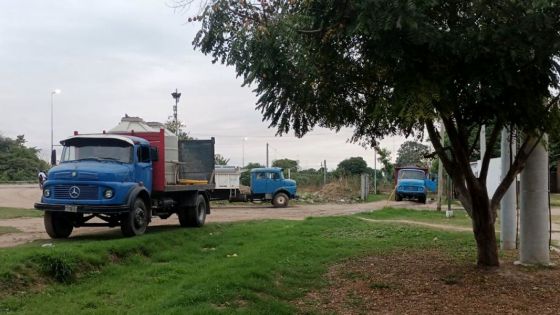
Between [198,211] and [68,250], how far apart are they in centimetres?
769

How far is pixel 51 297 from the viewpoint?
27.3 feet

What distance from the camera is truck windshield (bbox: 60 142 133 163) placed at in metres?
14.7

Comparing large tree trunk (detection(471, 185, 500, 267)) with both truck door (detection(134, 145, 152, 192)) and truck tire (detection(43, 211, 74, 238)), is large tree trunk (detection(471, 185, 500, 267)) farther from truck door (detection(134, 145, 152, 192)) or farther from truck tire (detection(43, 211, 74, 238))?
truck tire (detection(43, 211, 74, 238))

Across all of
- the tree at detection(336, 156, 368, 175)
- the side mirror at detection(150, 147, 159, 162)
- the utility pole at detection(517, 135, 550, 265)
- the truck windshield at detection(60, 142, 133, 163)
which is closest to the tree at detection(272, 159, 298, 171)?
the tree at detection(336, 156, 368, 175)

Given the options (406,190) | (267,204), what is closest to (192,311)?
(267,204)

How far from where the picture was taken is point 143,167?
15.2 meters

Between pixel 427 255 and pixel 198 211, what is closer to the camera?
pixel 427 255

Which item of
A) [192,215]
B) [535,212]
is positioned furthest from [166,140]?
[535,212]

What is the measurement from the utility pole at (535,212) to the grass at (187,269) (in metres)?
1.38

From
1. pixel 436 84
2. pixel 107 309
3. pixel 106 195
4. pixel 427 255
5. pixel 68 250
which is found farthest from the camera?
pixel 106 195

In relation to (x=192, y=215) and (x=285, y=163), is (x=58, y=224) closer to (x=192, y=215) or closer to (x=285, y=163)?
(x=192, y=215)

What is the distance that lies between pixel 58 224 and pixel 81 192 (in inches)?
54.3

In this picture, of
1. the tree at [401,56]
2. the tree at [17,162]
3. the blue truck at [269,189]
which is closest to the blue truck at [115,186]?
the tree at [401,56]

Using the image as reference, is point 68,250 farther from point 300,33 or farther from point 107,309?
point 300,33
